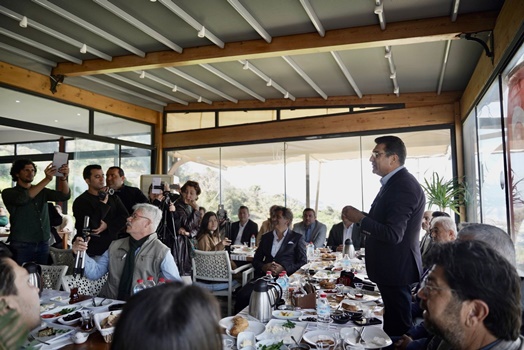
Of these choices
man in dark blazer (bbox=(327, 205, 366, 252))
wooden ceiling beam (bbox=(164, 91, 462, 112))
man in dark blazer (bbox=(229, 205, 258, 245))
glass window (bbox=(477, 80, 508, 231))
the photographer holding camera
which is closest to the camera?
the photographer holding camera

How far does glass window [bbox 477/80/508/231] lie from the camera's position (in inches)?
155

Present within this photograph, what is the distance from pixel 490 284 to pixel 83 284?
9.90ft

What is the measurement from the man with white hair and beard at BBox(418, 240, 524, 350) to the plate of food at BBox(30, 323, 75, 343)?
1.73 metres

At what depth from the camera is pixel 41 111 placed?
665cm

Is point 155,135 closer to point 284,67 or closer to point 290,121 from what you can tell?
point 290,121

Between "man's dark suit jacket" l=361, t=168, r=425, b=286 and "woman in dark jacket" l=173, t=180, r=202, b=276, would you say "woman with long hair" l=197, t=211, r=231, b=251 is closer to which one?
"woman in dark jacket" l=173, t=180, r=202, b=276

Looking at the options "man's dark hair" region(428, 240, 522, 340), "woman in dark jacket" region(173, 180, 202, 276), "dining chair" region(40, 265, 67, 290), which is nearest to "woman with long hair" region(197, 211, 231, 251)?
"woman in dark jacket" region(173, 180, 202, 276)

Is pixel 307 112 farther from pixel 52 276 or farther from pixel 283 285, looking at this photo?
pixel 52 276

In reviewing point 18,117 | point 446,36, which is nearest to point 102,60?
point 18,117

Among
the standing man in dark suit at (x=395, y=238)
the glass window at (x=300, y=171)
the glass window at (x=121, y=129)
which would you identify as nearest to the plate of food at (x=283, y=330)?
the standing man in dark suit at (x=395, y=238)

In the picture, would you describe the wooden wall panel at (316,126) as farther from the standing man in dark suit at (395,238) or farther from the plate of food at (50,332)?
the plate of food at (50,332)

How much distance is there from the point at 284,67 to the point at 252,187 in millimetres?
3280

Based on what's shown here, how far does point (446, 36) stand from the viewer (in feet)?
14.0

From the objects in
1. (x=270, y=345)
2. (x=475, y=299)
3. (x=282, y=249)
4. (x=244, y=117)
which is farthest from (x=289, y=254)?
(x=244, y=117)
